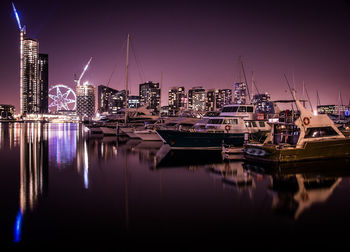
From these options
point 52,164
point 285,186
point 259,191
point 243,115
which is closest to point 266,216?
point 259,191

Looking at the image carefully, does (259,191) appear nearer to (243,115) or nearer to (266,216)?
(266,216)

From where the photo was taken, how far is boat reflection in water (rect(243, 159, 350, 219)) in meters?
10.9

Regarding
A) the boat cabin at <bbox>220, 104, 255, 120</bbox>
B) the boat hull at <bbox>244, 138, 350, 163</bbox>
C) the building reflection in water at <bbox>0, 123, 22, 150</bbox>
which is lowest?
the building reflection in water at <bbox>0, 123, 22, 150</bbox>

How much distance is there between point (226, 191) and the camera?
12984mm

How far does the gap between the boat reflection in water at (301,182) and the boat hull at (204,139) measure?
24.3 ft

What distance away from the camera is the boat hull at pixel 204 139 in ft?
88.0

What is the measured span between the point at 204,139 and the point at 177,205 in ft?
53.5

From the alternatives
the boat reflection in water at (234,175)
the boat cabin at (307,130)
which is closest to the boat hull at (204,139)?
the boat cabin at (307,130)

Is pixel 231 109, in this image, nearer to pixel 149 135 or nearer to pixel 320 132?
pixel 320 132

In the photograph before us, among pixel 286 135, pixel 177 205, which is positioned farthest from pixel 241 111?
pixel 177 205

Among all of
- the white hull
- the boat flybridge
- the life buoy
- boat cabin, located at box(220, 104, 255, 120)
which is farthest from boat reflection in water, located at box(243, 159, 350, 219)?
the white hull

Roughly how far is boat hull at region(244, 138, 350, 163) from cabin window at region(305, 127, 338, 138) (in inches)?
18.3

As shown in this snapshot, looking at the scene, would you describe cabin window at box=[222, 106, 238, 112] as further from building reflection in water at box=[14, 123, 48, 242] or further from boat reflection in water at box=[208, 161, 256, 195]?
building reflection in water at box=[14, 123, 48, 242]

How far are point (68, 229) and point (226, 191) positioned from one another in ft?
23.6
